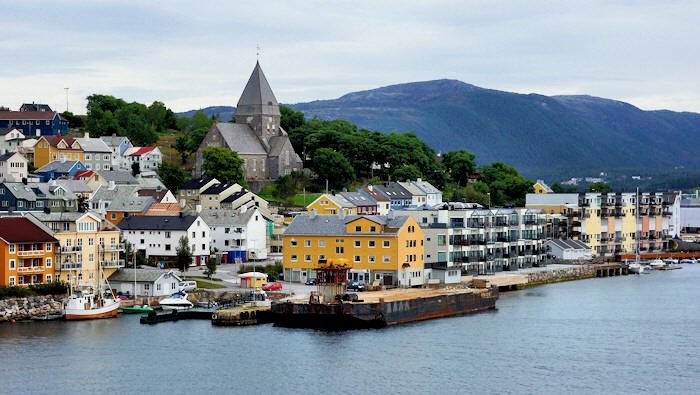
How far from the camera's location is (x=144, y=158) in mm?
124562

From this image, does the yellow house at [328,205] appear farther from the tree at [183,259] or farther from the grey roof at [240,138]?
the tree at [183,259]

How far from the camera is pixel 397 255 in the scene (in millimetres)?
68625

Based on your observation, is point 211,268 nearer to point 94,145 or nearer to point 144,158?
point 94,145

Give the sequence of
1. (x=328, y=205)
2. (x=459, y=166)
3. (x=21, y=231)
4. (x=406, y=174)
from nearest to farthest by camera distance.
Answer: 1. (x=21, y=231)
2. (x=328, y=205)
3. (x=406, y=174)
4. (x=459, y=166)

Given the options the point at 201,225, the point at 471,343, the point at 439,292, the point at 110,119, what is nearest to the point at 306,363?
the point at 471,343

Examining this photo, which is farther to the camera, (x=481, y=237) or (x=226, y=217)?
(x=226, y=217)

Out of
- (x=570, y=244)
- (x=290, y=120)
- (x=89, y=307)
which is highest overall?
(x=290, y=120)

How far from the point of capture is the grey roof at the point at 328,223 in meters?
70.3

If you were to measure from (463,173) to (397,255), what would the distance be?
248 feet

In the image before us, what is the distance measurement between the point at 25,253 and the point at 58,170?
49.8 metres

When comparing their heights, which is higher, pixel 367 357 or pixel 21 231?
pixel 21 231

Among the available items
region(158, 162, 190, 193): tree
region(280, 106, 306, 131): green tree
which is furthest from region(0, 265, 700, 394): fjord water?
region(280, 106, 306, 131): green tree

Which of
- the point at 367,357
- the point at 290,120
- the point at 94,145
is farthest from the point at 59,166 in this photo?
the point at 367,357

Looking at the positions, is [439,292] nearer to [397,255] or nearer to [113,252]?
[397,255]
